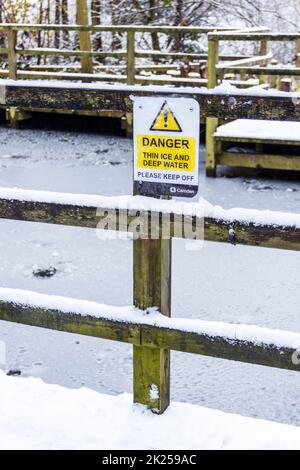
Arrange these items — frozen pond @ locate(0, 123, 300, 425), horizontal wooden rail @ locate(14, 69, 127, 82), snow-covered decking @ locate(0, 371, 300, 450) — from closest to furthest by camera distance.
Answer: snow-covered decking @ locate(0, 371, 300, 450) < frozen pond @ locate(0, 123, 300, 425) < horizontal wooden rail @ locate(14, 69, 127, 82)

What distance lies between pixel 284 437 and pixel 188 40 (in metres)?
14.0

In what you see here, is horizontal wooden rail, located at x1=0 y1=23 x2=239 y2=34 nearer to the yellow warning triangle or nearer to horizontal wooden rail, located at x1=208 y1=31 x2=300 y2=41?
horizontal wooden rail, located at x1=208 y1=31 x2=300 y2=41

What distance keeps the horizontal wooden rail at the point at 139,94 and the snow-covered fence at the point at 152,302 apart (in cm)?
48

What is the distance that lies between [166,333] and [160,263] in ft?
0.80

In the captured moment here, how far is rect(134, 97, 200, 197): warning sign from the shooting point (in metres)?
2.54

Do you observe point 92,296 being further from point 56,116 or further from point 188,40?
point 188,40

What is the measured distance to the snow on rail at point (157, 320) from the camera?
101 inches

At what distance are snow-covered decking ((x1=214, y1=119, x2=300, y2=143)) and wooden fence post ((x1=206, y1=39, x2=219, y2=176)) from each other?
9cm

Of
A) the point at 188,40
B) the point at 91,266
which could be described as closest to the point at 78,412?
the point at 91,266

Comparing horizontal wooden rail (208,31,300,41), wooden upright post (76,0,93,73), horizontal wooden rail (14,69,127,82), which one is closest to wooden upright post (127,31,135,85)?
horizontal wooden rail (14,69,127,82)

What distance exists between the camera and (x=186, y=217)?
8.34 ft

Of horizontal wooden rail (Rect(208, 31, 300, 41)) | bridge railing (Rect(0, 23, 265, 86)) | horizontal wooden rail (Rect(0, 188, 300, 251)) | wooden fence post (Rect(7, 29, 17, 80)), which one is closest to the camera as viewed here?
horizontal wooden rail (Rect(0, 188, 300, 251))

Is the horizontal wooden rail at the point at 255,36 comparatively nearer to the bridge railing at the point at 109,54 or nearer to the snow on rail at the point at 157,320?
the bridge railing at the point at 109,54

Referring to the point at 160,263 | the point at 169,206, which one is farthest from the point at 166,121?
the point at 160,263
